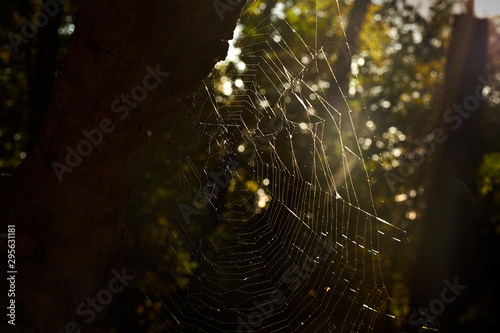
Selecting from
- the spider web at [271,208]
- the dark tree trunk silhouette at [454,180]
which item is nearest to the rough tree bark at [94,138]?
the spider web at [271,208]

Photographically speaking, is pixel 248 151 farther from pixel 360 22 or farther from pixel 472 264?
pixel 472 264

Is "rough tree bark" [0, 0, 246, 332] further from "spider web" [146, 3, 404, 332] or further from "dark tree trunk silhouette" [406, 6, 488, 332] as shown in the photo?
"dark tree trunk silhouette" [406, 6, 488, 332]

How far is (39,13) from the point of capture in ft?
34.8

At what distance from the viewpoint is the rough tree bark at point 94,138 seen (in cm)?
204

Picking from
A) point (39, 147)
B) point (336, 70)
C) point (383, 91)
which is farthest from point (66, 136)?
point (383, 91)

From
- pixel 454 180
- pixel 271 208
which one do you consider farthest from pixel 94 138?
pixel 454 180

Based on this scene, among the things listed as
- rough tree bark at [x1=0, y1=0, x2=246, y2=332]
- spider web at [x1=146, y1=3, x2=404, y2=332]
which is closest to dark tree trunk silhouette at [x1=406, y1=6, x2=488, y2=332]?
spider web at [x1=146, y1=3, x2=404, y2=332]

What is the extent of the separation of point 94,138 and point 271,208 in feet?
10.4

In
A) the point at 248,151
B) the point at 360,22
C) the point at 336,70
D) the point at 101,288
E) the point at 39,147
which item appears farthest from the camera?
the point at 360,22

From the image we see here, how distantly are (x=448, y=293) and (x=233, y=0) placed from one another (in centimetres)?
705

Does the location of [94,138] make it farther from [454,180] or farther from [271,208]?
[454,180]

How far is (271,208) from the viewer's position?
5.06 m

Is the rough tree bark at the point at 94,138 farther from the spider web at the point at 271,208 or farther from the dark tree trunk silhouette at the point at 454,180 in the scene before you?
the dark tree trunk silhouette at the point at 454,180

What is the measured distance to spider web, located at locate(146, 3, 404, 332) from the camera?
405 cm
